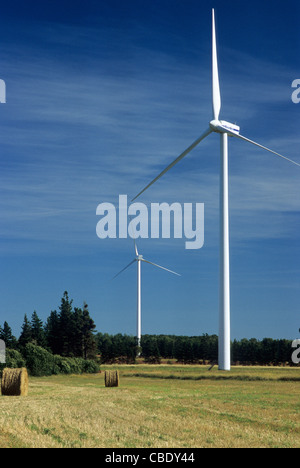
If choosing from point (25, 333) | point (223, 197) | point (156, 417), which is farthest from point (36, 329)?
point (156, 417)

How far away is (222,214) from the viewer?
51219 millimetres

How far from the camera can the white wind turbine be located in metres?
49.7

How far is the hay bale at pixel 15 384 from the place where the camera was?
35562 mm

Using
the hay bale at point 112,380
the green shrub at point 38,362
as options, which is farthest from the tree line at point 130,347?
the hay bale at point 112,380

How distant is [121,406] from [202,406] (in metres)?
3.99

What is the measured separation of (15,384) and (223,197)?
25153 millimetres

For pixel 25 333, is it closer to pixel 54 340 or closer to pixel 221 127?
pixel 54 340

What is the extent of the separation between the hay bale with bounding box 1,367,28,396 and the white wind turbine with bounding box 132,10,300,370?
19.6 m

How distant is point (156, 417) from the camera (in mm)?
23875

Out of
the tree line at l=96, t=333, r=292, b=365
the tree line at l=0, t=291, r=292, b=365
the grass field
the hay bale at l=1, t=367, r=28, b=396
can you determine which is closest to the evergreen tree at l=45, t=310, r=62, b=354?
the tree line at l=0, t=291, r=292, b=365

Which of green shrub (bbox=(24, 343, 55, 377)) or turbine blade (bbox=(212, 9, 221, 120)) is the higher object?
turbine blade (bbox=(212, 9, 221, 120))

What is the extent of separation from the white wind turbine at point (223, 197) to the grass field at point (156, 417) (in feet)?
25.4

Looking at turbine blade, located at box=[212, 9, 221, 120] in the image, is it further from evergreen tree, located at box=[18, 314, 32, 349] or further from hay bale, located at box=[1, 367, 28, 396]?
evergreen tree, located at box=[18, 314, 32, 349]
